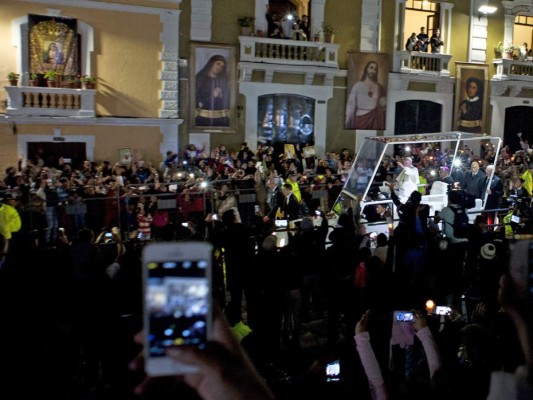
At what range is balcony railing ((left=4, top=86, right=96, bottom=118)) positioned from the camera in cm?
1628

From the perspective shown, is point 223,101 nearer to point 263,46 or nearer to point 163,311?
point 263,46

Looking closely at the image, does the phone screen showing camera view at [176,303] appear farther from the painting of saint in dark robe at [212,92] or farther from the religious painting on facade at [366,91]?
the religious painting on facade at [366,91]

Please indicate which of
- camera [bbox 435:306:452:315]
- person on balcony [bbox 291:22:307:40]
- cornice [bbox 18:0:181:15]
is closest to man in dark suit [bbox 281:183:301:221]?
camera [bbox 435:306:452:315]

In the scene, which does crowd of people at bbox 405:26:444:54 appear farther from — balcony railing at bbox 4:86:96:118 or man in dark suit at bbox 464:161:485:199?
balcony railing at bbox 4:86:96:118

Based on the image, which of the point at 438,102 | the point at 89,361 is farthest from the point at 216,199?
the point at 438,102

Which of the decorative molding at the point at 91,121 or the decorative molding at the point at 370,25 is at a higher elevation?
the decorative molding at the point at 370,25

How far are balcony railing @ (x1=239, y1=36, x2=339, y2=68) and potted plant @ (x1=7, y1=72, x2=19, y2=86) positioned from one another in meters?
6.82

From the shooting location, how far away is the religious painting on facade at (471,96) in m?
23.2

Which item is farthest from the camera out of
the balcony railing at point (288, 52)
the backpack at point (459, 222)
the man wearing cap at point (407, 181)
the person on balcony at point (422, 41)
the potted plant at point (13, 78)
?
the person on balcony at point (422, 41)

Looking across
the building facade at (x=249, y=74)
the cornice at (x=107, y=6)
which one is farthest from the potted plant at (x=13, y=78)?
the cornice at (x=107, y=6)

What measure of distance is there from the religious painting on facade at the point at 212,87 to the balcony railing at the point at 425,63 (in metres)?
6.67

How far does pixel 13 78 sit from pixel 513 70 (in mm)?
18457

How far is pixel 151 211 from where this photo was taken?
41.3 ft

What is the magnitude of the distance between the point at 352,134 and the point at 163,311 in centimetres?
2006
